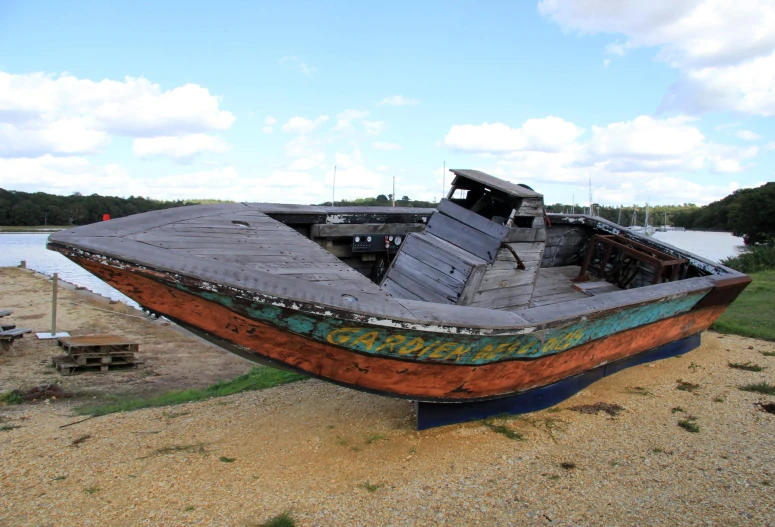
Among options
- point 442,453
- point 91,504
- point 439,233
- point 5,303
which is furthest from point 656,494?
point 5,303

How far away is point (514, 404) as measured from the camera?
5605 mm

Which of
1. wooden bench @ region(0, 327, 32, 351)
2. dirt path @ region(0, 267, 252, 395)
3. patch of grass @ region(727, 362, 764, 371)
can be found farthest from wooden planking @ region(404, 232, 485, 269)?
wooden bench @ region(0, 327, 32, 351)

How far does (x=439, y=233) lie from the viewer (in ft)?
20.0

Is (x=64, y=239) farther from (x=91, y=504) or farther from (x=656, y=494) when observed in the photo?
(x=656, y=494)

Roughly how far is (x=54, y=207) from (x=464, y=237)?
35726 mm

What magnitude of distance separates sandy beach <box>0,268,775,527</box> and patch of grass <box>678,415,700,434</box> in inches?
1.8

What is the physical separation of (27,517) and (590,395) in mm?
5731

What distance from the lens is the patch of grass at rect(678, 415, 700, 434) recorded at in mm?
5336

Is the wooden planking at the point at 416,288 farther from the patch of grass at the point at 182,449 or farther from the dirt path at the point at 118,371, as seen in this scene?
the dirt path at the point at 118,371

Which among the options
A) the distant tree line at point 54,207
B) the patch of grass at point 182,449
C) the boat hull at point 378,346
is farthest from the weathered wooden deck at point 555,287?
the distant tree line at point 54,207

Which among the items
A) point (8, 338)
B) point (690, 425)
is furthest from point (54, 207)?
point (690, 425)

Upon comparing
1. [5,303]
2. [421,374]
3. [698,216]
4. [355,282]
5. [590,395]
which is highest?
[698,216]

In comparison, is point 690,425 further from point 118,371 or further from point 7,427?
point 118,371

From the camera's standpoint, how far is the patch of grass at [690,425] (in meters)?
5.34
